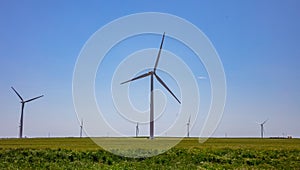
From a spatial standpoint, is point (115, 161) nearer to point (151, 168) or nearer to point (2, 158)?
point (151, 168)

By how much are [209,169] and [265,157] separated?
49.9ft

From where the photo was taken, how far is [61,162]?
46312 millimetres

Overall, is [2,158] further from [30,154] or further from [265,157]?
[265,157]

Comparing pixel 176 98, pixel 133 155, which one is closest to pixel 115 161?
pixel 133 155

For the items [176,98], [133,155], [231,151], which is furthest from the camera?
[176,98]

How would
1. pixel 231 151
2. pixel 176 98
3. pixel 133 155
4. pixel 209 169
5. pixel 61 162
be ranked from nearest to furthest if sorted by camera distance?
pixel 209 169 < pixel 61 162 < pixel 133 155 < pixel 231 151 < pixel 176 98

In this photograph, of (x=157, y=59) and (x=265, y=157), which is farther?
(x=157, y=59)

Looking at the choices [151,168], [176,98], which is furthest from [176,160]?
[176,98]

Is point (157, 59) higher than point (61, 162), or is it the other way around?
point (157, 59)

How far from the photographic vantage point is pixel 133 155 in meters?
50.1

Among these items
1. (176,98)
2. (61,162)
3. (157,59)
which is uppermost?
(157,59)

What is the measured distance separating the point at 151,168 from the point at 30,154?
1780 centimetres

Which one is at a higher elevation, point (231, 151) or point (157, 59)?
point (157, 59)

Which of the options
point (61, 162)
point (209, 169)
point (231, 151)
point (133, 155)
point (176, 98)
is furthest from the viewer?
point (176, 98)
